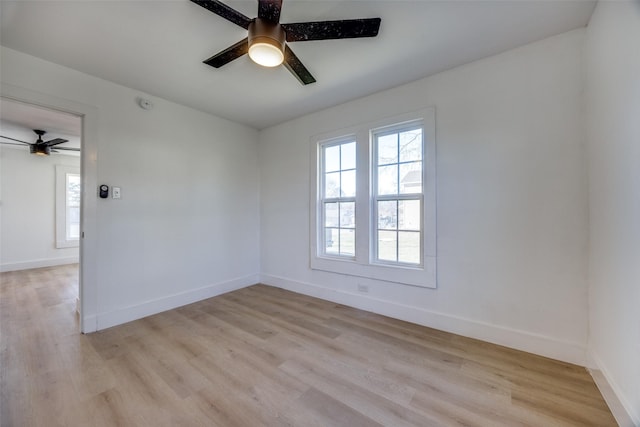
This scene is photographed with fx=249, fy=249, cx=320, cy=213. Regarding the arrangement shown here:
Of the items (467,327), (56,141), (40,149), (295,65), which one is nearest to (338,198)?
(295,65)

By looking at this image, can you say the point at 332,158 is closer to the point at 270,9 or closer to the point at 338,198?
the point at 338,198

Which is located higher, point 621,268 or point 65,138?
point 65,138

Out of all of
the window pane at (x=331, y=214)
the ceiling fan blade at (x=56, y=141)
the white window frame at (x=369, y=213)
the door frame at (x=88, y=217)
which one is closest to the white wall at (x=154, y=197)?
the door frame at (x=88, y=217)

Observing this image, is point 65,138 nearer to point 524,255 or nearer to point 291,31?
point 291,31

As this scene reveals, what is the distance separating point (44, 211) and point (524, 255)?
8291mm

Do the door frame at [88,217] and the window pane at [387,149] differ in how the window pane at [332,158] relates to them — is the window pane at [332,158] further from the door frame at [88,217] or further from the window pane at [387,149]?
the door frame at [88,217]

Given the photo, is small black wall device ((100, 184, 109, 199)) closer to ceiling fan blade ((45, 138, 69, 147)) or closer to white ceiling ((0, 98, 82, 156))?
white ceiling ((0, 98, 82, 156))

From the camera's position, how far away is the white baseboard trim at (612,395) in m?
1.31

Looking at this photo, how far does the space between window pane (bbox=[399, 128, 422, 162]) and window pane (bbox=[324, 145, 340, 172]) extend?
2.90 ft

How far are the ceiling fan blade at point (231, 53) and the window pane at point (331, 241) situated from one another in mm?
2245

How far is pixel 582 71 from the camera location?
6.22ft

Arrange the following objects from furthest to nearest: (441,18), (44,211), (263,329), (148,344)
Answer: (44,211) → (263,329) → (148,344) → (441,18)

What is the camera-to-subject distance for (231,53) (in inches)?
70.6

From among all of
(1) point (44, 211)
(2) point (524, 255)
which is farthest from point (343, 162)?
(1) point (44, 211)
